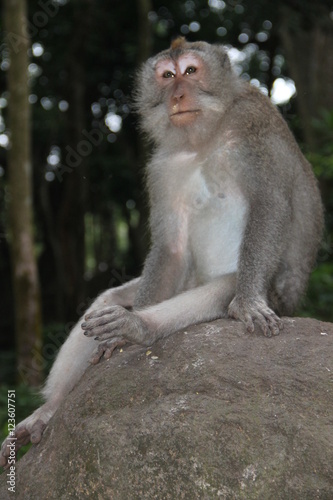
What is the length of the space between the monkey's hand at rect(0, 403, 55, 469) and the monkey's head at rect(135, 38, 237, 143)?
1.82 m

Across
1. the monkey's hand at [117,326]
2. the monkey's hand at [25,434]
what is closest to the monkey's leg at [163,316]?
the monkey's hand at [117,326]

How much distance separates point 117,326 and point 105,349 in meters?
0.28

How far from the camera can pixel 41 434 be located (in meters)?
3.62

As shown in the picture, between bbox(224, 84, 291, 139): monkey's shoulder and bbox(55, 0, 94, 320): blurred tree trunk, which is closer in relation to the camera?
bbox(224, 84, 291, 139): monkey's shoulder

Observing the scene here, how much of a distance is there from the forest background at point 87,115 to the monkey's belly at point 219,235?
291 cm

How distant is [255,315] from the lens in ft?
11.9

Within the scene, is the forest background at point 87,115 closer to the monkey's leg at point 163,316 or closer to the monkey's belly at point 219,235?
the monkey's belly at point 219,235

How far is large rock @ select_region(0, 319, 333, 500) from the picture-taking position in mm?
2758

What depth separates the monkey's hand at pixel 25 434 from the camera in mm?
3633

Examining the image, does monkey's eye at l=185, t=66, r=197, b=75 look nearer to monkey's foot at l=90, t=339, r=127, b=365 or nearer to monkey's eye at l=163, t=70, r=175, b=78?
monkey's eye at l=163, t=70, r=175, b=78

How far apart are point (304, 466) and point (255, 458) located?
193 millimetres

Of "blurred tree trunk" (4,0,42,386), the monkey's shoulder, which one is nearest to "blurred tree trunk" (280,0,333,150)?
"blurred tree trunk" (4,0,42,386)
